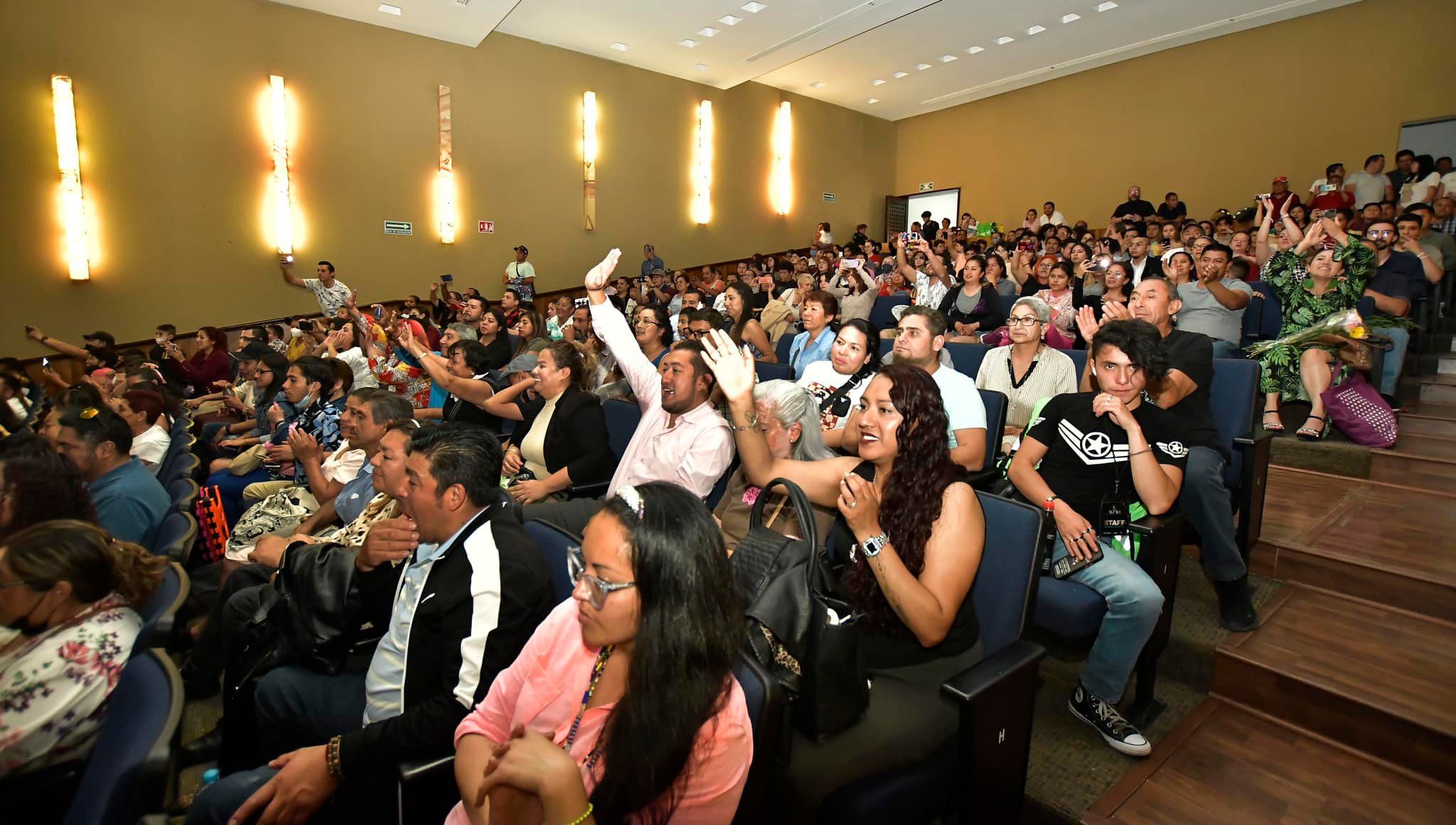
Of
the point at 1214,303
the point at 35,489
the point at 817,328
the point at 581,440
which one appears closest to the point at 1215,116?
the point at 1214,303

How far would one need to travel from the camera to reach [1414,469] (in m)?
3.16

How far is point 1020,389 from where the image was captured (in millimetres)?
3158

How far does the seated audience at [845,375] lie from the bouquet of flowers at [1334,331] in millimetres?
2279

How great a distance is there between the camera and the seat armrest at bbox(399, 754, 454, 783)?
121 centimetres

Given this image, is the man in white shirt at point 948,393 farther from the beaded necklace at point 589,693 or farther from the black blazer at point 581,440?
the beaded necklace at point 589,693

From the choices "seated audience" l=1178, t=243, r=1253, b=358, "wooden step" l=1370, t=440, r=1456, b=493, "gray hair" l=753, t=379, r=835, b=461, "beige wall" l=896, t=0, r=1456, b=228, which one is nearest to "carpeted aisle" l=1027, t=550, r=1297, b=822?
"gray hair" l=753, t=379, r=835, b=461

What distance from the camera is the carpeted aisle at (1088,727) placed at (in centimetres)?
181

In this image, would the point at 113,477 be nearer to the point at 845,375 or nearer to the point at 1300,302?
the point at 845,375

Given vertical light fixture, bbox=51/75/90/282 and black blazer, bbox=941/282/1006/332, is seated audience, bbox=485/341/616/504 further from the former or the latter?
vertical light fixture, bbox=51/75/90/282

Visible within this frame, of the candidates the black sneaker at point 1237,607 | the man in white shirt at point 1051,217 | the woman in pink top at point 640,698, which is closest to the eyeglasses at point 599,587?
the woman in pink top at point 640,698

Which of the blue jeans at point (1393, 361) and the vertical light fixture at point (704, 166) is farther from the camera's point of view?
the vertical light fixture at point (704, 166)

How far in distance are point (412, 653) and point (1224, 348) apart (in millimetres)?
3996

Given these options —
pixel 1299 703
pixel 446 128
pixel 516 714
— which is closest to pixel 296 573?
pixel 516 714

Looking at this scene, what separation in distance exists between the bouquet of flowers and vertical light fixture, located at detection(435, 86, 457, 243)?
878 centimetres
